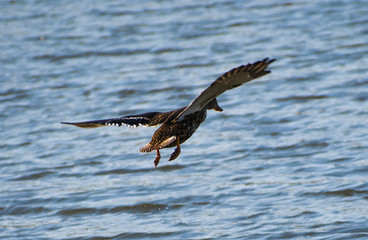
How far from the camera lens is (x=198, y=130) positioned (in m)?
9.70

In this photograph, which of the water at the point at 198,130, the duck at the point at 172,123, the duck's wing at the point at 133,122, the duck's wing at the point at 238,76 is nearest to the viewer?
the duck's wing at the point at 238,76

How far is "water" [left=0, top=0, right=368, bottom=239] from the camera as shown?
23.9ft

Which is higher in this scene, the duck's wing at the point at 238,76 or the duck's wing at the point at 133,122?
the duck's wing at the point at 238,76

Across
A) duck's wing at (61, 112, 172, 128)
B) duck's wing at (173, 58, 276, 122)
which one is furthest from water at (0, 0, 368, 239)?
duck's wing at (173, 58, 276, 122)

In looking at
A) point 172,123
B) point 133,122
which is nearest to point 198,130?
point 133,122

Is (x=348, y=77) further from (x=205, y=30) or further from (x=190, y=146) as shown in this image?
(x=205, y=30)

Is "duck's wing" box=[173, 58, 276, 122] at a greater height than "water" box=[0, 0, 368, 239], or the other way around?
"duck's wing" box=[173, 58, 276, 122]

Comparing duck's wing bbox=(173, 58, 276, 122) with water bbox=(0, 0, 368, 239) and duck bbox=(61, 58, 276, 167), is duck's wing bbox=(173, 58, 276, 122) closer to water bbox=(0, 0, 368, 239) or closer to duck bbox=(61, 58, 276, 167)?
duck bbox=(61, 58, 276, 167)

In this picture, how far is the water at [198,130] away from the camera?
7297mm

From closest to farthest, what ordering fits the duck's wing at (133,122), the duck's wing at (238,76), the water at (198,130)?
1. the duck's wing at (238,76)
2. the duck's wing at (133,122)
3. the water at (198,130)

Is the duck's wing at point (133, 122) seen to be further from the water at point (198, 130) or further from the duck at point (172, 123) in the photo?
the water at point (198, 130)

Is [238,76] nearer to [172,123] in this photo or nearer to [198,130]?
[172,123]

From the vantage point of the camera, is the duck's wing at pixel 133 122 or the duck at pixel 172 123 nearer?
the duck at pixel 172 123

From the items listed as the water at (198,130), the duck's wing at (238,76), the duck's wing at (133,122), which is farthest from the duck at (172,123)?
the water at (198,130)
